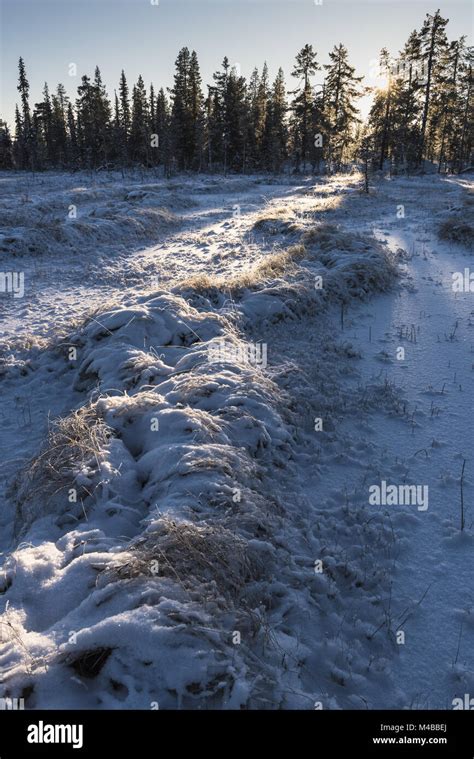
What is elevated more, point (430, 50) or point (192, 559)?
point (430, 50)

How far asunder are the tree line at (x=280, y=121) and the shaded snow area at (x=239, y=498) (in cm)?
4291

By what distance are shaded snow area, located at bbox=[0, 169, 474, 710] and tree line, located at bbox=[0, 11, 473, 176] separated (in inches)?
1689

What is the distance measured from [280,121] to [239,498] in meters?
61.8

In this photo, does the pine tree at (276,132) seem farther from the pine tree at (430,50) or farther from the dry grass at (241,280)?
the dry grass at (241,280)

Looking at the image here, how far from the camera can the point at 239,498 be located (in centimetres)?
390

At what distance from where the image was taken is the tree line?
155 ft

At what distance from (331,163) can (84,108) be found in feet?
108

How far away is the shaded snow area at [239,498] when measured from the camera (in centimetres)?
261

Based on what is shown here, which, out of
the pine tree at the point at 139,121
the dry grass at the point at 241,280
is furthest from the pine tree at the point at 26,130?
the dry grass at the point at 241,280

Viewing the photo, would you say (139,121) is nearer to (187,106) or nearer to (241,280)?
(187,106)
